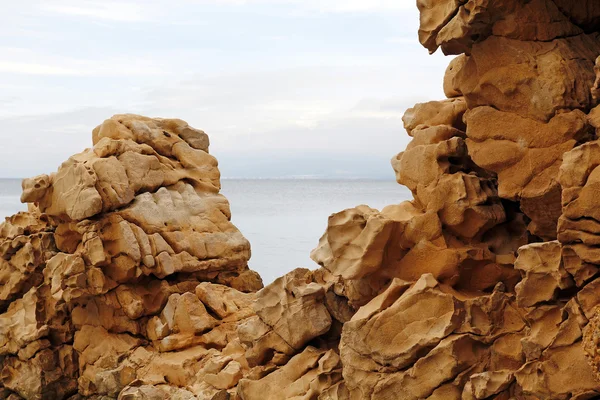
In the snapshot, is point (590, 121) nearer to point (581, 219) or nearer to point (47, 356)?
point (581, 219)

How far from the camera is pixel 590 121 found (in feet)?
33.4

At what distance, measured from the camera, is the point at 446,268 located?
480 inches

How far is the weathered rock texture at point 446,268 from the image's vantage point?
33.1 ft

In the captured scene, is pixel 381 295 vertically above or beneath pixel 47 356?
above

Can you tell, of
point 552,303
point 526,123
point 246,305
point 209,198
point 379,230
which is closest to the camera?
point 552,303

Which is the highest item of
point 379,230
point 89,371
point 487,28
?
point 487,28

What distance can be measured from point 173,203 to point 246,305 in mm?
2816

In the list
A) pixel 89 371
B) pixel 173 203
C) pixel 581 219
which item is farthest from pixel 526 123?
pixel 89 371

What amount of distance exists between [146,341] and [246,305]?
2213mm

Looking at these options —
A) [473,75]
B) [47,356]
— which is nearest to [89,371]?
[47,356]

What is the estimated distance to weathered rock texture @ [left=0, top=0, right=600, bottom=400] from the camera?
1009 centimetres

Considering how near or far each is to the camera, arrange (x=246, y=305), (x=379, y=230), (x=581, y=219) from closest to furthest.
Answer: (x=581, y=219) < (x=379, y=230) < (x=246, y=305)

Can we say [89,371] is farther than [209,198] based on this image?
No

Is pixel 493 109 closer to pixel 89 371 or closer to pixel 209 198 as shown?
pixel 209 198
